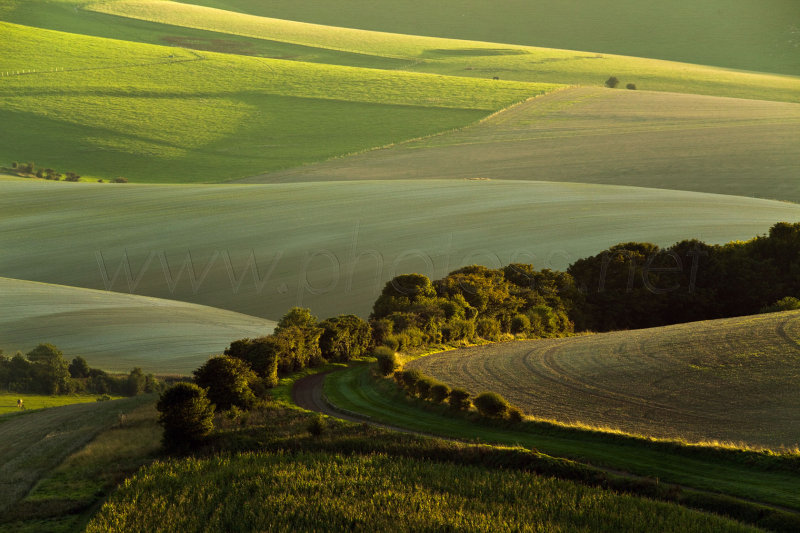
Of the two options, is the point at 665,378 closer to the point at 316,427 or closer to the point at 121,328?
the point at 316,427

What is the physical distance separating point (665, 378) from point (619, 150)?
92772mm

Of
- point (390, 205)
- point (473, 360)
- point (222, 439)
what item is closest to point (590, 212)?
point (390, 205)

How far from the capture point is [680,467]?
86.9 ft

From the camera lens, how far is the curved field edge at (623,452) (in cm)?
2472

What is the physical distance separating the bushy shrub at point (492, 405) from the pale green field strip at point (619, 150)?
78.4 meters

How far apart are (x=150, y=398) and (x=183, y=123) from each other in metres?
114

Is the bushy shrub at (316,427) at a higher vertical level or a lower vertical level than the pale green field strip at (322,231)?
lower

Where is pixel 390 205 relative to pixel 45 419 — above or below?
above

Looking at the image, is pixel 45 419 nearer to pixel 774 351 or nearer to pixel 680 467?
pixel 680 467

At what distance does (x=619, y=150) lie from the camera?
412ft

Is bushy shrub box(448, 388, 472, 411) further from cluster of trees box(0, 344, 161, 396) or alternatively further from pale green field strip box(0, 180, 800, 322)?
pale green field strip box(0, 180, 800, 322)

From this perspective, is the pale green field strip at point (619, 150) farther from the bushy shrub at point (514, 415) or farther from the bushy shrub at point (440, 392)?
the bushy shrub at point (514, 415)

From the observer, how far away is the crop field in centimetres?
2280

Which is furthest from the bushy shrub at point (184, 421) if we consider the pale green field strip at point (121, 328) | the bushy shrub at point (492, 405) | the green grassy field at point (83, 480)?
the pale green field strip at point (121, 328)
